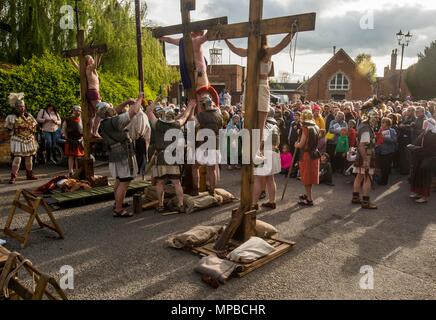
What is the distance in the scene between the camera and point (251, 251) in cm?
485

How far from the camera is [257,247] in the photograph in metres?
4.93

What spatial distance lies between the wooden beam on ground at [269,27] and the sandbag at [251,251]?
9.26 ft

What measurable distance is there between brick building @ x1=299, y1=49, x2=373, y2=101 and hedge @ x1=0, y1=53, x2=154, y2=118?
35.4 meters

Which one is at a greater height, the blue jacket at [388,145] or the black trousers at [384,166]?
the blue jacket at [388,145]

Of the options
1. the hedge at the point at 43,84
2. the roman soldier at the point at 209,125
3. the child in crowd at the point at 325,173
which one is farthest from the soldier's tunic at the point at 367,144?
the hedge at the point at 43,84

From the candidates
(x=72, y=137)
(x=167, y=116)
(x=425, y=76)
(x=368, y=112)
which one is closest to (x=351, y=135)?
(x=368, y=112)

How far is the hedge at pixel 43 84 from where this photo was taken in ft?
40.0

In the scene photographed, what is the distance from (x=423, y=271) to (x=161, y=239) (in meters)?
3.71

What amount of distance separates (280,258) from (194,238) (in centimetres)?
126

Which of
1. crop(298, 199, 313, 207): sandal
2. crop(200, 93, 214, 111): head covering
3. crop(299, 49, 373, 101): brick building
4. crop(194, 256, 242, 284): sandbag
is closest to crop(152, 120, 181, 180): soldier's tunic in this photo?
crop(200, 93, 214, 111): head covering

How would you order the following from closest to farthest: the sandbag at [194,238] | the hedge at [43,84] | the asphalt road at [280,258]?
the asphalt road at [280,258], the sandbag at [194,238], the hedge at [43,84]

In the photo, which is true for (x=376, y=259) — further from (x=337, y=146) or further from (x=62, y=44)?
(x=62, y=44)

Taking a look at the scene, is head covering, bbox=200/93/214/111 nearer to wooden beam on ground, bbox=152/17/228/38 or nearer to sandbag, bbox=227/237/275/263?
wooden beam on ground, bbox=152/17/228/38

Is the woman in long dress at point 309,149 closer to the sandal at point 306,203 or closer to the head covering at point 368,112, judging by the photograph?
the sandal at point 306,203
